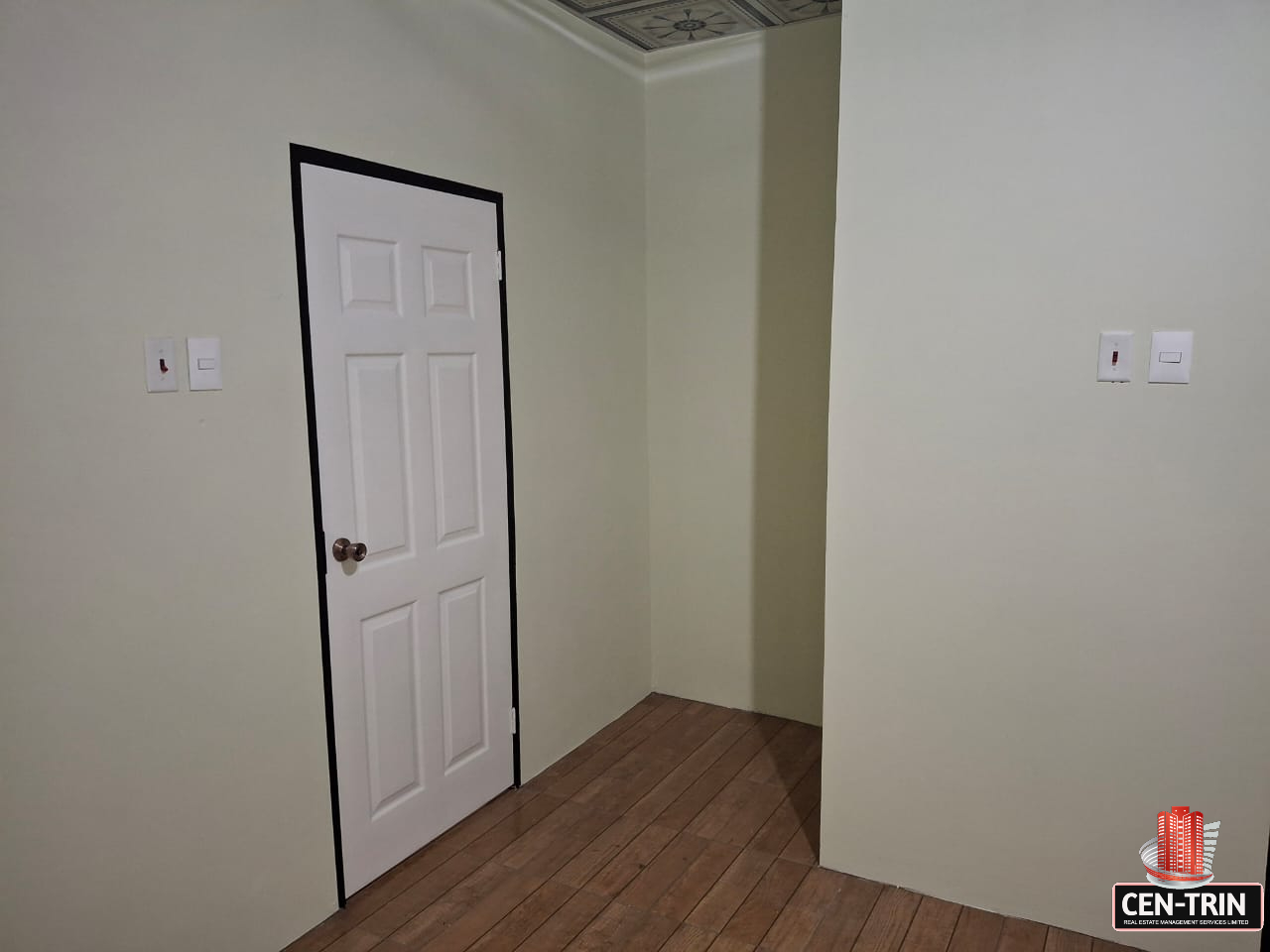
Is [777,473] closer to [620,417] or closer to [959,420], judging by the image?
[620,417]

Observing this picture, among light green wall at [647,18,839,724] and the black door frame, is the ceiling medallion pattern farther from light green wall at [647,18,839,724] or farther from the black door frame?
the black door frame

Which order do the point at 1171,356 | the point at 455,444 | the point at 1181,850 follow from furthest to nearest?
the point at 455,444, the point at 1181,850, the point at 1171,356

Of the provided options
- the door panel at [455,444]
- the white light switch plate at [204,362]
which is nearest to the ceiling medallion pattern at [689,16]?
the door panel at [455,444]

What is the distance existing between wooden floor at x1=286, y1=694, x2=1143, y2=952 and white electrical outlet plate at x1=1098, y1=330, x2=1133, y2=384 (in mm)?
1433

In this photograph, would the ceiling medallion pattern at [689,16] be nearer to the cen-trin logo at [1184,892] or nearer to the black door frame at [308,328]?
the black door frame at [308,328]

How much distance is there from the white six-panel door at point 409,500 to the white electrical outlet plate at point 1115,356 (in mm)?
1743

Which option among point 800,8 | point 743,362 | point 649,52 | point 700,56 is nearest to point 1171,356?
point 743,362

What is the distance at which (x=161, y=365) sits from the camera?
189 cm

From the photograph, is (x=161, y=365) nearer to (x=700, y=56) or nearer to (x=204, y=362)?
(x=204, y=362)

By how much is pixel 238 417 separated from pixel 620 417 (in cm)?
177

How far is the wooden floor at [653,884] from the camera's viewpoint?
229 centimetres

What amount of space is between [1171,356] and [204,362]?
2218 mm

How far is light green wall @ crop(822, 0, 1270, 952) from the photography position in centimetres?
204

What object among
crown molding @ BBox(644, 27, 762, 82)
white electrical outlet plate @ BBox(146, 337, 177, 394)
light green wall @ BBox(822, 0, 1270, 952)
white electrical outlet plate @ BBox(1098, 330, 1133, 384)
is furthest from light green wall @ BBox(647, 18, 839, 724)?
white electrical outlet plate @ BBox(146, 337, 177, 394)
